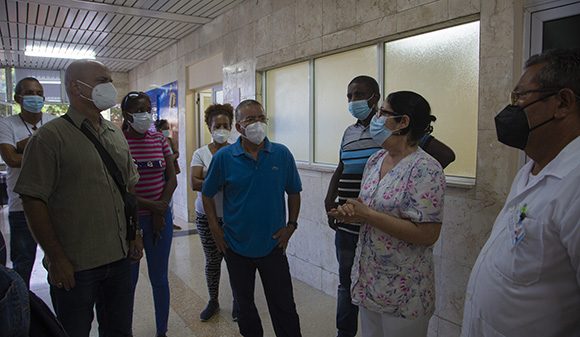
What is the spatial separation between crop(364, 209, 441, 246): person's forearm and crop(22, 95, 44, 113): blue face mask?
2.53m

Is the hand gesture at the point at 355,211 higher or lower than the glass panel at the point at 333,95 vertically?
lower

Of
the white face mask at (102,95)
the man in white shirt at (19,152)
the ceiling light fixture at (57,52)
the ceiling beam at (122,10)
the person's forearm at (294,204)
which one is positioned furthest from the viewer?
the ceiling light fixture at (57,52)

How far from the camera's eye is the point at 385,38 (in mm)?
3006

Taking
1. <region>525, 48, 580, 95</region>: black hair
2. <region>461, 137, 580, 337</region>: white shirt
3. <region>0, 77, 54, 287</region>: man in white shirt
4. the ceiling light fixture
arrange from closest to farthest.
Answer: <region>461, 137, 580, 337</region>: white shirt < <region>525, 48, 580, 95</region>: black hair < <region>0, 77, 54, 287</region>: man in white shirt < the ceiling light fixture

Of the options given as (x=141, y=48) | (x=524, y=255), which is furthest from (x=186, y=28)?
(x=524, y=255)

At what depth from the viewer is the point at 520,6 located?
218 cm

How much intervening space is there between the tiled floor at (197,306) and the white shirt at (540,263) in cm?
195

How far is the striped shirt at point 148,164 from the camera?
258 cm

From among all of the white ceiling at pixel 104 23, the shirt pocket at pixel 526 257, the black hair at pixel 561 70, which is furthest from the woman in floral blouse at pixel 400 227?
the white ceiling at pixel 104 23

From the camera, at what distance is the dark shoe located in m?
3.13

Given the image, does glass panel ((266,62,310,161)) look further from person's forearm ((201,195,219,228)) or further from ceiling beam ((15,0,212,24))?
person's forearm ((201,195,219,228))

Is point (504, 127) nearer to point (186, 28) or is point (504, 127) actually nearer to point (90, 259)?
point (90, 259)

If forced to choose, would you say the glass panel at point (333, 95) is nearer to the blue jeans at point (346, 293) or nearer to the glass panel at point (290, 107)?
the glass panel at point (290, 107)

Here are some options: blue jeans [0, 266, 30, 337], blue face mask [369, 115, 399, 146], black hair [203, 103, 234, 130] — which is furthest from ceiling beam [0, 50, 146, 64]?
blue jeans [0, 266, 30, 337]
